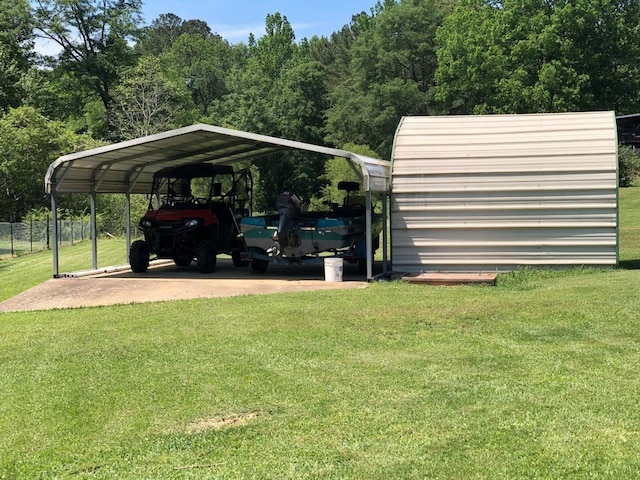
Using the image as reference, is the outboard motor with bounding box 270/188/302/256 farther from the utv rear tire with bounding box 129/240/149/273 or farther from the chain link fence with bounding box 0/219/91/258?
the chain link fence with bounding box 0/219/91/258

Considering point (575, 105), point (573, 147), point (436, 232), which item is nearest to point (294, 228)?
point (436, 232)

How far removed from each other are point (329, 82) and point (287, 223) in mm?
50605

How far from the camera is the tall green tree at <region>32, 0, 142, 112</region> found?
4869cm

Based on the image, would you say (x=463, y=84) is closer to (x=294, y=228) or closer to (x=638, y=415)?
(x=294, y=228)

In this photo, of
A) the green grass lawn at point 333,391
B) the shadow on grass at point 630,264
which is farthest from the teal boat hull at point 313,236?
the shadow on grass at point 630,264

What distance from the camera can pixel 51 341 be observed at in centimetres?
783

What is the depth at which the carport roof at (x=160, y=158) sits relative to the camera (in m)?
13.0

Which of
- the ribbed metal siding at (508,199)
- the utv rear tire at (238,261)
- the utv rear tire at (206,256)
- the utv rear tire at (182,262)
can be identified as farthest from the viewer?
the utv rear tire at (238,261)

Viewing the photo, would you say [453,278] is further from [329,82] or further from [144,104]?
[329,82]

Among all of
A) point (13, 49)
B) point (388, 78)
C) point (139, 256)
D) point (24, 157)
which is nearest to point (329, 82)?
point (388, 78)

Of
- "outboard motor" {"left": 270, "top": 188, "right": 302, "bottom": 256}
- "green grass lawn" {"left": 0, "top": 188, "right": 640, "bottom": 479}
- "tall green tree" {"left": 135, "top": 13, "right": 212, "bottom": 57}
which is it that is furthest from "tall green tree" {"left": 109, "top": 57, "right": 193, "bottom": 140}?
"tall green tree" {"left": 135, "top": 13, "right": 212, "bottom": 57}

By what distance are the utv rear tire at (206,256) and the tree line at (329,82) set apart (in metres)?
17.4

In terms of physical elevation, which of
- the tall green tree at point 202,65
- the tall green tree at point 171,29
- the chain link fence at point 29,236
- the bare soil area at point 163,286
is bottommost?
the bare soil area at point 163,286

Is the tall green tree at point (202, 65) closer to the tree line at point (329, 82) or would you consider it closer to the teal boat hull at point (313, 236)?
the tree line at point (329, 82)
